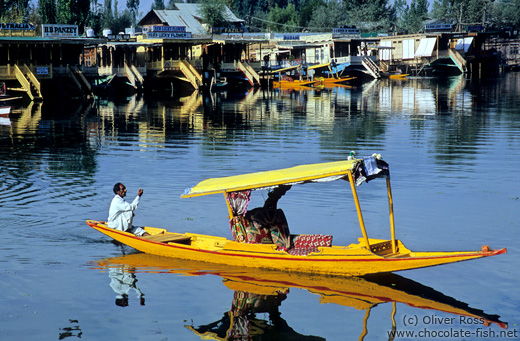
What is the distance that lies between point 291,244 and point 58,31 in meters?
48.5

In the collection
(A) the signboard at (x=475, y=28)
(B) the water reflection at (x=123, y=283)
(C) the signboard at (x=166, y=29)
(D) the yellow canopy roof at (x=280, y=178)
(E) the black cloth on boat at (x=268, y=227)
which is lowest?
(B) the water reflection at (x=123, y=283)

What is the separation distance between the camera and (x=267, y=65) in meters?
76.9

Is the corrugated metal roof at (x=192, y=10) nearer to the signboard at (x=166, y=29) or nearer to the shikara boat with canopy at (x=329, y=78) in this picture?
the shikara boat with canopy at (x=329, y=78)

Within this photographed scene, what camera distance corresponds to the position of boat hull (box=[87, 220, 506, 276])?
1120cm

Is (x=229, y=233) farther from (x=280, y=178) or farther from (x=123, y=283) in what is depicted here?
(x=280, y=178)

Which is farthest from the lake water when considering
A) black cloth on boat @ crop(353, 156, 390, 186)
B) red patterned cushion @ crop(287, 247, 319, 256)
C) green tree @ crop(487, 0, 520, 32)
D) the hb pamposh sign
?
green tree @ crop(487, 0, 520, 32)

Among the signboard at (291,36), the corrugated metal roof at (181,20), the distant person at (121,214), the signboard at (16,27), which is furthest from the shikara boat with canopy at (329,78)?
the distant person at (121,214)

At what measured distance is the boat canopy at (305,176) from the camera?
11.3 meters

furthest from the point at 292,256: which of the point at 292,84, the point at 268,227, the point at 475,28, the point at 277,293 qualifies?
the point at 475,28

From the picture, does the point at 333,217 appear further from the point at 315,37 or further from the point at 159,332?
the point at 315,37

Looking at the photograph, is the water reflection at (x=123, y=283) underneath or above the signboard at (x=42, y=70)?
underneath

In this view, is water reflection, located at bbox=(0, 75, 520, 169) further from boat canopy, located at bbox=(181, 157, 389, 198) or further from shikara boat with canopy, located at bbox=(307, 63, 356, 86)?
boat canopy, located at bbox=(181, 157, 389, 198)

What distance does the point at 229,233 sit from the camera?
49.9 feet

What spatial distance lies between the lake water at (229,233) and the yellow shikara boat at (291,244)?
11.9 inches
